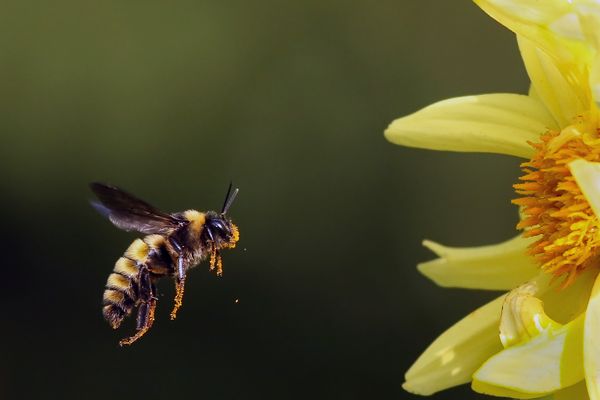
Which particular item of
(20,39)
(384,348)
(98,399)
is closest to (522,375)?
(384,348)

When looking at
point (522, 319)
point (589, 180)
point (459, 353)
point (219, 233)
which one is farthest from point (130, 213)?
point (589, 180)

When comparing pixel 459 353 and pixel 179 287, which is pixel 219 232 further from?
pixel 459 353

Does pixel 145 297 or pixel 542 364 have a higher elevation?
pixel 542 364

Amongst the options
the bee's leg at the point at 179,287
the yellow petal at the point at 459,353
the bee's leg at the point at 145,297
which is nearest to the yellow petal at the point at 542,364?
the yellow petal at the point at 459,353

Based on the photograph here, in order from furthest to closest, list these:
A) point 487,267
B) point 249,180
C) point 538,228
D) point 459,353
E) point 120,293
→ point 249,180, point 120,293, point 487,267, point 459,353, point 538,228

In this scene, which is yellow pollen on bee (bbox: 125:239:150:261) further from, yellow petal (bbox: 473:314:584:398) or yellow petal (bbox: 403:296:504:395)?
yellow petal (bbox: 473:314:584:398)

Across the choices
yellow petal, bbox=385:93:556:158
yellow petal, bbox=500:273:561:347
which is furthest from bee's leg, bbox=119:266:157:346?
yellow petal, bbox=500:273:561:347
